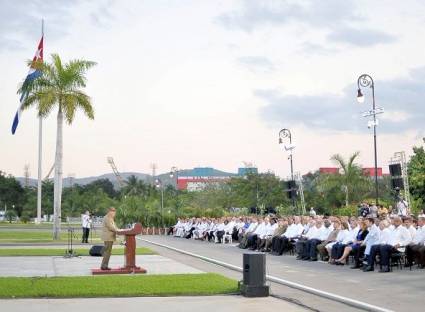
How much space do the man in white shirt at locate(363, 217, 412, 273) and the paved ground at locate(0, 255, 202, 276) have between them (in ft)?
17.2

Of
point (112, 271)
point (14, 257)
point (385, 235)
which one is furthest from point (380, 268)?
point (14, 257)

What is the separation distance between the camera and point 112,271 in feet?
62.7

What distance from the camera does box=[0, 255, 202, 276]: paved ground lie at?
64.2ft

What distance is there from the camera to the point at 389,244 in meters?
20.4

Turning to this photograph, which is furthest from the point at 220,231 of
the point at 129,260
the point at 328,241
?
the point at 129,260

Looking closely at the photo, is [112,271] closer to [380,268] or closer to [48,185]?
[380,268]

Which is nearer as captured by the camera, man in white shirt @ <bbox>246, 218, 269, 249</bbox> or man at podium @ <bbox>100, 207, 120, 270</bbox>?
man at podium @ <bbox>100, 207, 120, 270</bbox>

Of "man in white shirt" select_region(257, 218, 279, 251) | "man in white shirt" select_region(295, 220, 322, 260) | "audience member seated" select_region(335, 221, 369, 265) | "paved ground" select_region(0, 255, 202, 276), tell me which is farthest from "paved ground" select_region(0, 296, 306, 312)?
"man in white shirt" select_region(257, 218, 279, 251)

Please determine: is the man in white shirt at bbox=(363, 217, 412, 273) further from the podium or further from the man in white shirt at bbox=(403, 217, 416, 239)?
the podium

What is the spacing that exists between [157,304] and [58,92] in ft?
107

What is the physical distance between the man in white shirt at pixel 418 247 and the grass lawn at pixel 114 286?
21.5ft

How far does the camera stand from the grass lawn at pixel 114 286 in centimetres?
1412

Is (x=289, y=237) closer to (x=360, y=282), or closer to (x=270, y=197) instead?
(x=360, y=282)

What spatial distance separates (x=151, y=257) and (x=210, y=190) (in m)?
56.9
